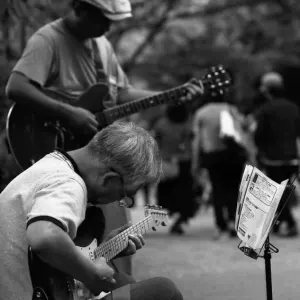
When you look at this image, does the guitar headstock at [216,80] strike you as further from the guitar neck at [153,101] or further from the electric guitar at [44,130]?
the electric guitar at [44,130]

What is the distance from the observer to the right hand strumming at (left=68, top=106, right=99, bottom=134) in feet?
15.2

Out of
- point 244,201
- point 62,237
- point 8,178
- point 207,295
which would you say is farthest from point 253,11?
point 62,237

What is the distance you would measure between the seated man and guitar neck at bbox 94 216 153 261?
1.7 inches

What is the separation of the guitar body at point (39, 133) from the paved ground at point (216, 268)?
1358 mm

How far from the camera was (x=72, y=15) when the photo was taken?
4.84 metres

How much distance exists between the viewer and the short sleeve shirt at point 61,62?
4703 mm

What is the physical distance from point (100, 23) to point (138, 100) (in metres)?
0.54

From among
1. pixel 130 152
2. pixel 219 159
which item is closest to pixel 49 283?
pixel 130 152

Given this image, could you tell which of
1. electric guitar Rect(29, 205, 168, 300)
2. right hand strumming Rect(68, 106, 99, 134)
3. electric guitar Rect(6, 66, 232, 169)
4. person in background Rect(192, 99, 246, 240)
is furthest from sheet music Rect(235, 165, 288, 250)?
person in background Rect(192, 99, 246, 240)

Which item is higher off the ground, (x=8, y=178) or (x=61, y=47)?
(x=61, y=47)

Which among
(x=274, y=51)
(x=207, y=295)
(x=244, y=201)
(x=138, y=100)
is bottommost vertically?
(x=274, y=51)

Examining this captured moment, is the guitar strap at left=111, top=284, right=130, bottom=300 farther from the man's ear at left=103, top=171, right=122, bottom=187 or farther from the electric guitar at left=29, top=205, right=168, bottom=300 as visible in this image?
the man's ear at left=103, top=171, right=122, bottom=187

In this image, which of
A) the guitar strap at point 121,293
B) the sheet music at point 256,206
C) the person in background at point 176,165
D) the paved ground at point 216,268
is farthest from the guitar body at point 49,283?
the person in background at point 176,165

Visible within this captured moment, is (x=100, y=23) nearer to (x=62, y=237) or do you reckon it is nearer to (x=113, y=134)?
(x=113, y=134)
